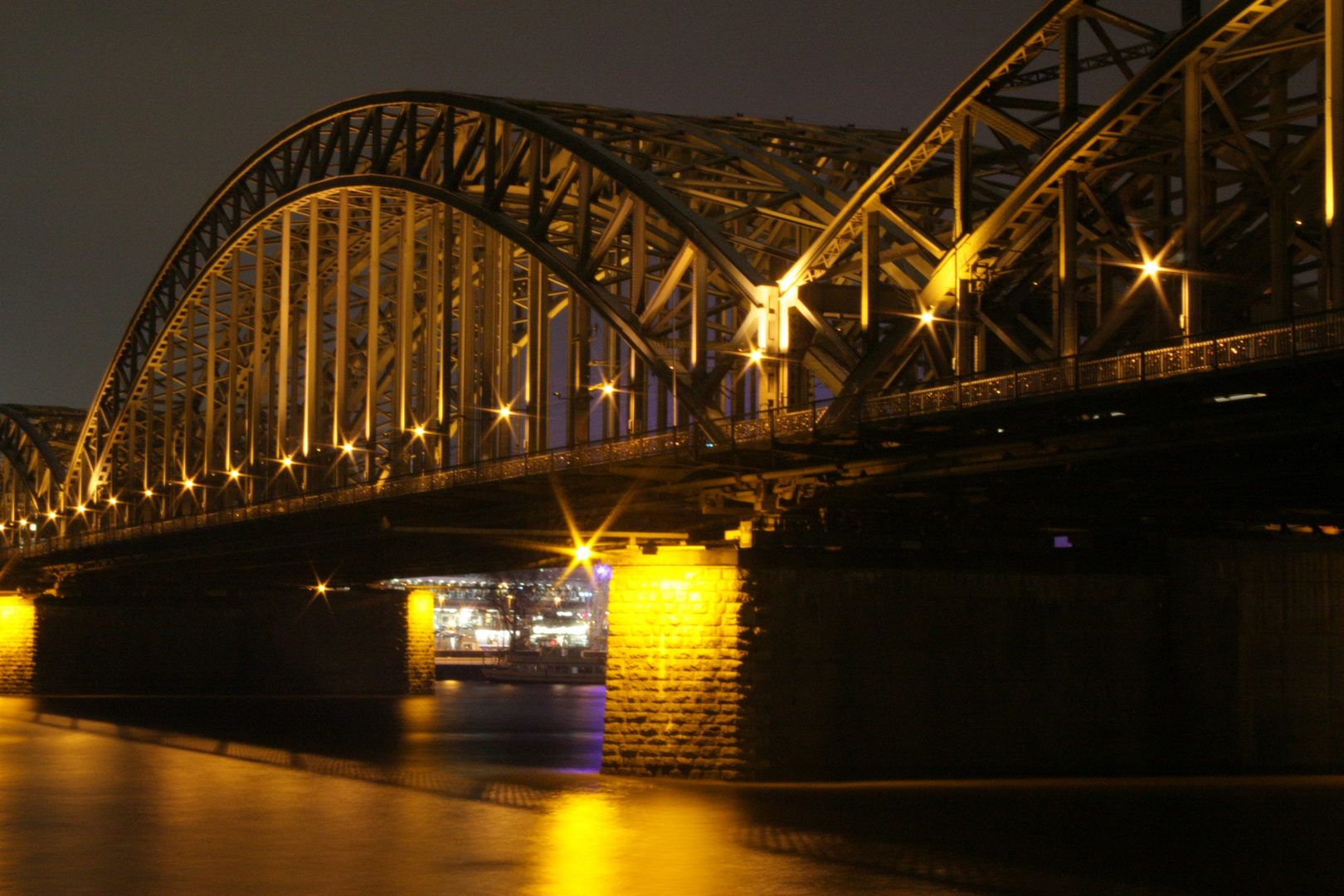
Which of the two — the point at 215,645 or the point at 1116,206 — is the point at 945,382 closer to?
the point at 1116,206

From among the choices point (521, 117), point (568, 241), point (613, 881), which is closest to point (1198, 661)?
point (613, 881)

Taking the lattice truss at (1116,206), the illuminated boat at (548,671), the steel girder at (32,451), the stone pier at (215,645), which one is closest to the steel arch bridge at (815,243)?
the lattice truss at (1116,206)

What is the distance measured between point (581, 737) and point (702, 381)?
882 inches

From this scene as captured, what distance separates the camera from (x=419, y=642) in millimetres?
122438

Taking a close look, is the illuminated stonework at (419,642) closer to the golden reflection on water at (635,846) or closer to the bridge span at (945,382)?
the bridge span at (945,382)

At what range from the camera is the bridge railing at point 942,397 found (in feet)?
106

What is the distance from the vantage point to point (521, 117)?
6512 centimetres

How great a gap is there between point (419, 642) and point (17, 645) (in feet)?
85.0

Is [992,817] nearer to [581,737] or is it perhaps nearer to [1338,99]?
[1338,99]

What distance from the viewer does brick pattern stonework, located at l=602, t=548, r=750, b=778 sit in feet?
147

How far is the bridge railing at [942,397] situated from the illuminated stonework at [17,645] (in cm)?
5377

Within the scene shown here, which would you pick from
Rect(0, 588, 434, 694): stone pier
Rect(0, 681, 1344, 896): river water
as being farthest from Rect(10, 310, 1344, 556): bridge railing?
Rect(0, 588, 434, 694): stone pier

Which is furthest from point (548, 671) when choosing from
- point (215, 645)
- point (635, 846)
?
point (635, 846)

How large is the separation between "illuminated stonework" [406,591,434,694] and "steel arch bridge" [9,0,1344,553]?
21482 millimetres
